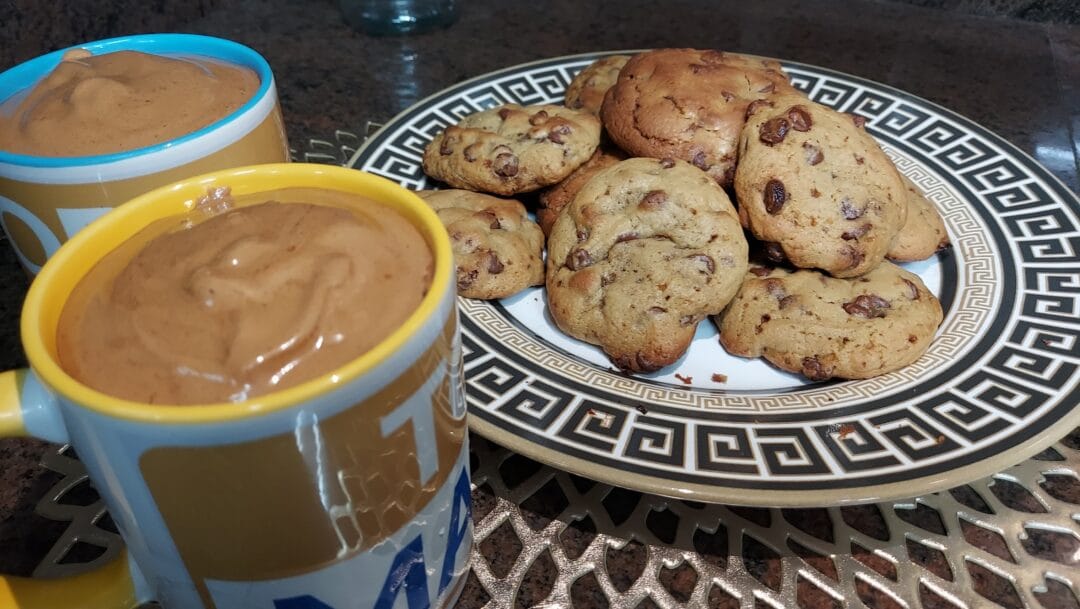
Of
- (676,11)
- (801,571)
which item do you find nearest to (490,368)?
(801,571)

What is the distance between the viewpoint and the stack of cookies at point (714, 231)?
90cm

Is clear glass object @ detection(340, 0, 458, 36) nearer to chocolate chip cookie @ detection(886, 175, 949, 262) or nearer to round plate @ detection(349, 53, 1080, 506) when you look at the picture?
round plate @ detection(349, 53, 1080, 506)

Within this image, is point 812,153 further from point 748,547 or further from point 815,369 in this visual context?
point 748,547

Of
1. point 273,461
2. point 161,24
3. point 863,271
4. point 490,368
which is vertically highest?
point 273,461

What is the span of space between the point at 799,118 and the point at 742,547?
1.78ft

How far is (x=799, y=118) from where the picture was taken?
968 mm

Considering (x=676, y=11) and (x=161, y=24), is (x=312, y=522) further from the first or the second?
(x=676, y=11)

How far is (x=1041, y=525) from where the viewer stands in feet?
2.46

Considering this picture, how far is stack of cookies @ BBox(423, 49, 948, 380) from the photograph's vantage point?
35.4 inches

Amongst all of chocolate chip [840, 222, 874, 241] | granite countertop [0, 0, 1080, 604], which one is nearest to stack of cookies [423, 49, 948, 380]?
chocolate chip [840, 222, 874, 241]

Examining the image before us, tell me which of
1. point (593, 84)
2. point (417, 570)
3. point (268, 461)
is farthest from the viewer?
point (593, 84)

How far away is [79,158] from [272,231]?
20 cm

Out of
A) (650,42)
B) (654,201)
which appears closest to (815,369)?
(654,201)

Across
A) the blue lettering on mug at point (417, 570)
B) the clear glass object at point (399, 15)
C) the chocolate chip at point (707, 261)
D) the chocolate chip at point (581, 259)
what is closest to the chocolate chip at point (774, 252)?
the chocolate chip at point (707, 261)
